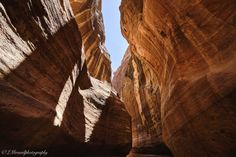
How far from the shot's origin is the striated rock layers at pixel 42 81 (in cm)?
340

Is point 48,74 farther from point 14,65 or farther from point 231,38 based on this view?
point 231,38

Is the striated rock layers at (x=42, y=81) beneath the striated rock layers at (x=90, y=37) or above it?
beneath

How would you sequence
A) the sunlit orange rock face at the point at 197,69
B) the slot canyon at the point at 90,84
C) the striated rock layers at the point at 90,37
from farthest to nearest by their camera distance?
the striated rock layers at the point at 90,37, the sunlit orange rock face at the point at 197,69, the slot canyon at the point at 90,84

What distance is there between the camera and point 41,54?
4.47 metres

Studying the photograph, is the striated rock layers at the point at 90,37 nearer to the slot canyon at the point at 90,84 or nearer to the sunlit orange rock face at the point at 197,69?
the slot canyon at the point at 90,84

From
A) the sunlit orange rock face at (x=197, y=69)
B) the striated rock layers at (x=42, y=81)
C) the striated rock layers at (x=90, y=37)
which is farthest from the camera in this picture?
the striated rock layers at (x=90, y=37)

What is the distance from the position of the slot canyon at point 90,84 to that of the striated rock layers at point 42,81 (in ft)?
0.07

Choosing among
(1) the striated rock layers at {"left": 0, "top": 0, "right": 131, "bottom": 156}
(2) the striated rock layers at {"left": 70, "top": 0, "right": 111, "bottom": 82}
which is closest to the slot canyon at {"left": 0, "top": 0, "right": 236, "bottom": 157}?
(1) the striated rock layers at {"left": 0, "top": 0, "right": 131, "bottom": 156}

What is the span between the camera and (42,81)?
4340 mm

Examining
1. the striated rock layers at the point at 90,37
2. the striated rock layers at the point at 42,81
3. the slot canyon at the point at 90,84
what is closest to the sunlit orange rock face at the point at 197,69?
the slot canyon at the point at 90,84

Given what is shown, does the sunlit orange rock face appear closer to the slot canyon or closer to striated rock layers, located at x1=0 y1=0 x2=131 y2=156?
the slot canyon

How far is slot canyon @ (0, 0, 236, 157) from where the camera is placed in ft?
12.0

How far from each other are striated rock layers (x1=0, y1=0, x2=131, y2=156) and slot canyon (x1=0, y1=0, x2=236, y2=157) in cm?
2

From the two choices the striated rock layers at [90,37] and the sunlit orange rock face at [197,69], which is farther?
the striated rock layers at [90,37]
